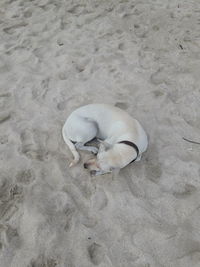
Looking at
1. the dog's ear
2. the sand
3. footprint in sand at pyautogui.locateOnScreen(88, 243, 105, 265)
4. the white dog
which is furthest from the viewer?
the dog's ear

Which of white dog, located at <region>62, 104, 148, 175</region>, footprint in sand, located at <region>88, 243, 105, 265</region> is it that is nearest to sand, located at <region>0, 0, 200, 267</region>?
footprint in sand, located at <region>88, 243, 105, 265</region>

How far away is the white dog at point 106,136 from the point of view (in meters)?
2.89

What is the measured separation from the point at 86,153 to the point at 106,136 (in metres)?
0.30

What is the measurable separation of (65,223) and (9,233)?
0.49m

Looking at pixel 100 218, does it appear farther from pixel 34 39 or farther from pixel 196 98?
pixel 34 39

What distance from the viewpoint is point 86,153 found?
335 centimetres

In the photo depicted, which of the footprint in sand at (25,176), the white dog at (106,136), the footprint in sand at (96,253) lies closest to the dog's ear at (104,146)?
the white dog at (106,136)

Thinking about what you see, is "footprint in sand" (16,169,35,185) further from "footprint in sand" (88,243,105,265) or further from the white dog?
"footprint in sand" (88,243,105,265)

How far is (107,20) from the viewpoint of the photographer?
18.5 feet

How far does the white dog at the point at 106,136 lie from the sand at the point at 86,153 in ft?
0.58

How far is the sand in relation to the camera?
8.46ft

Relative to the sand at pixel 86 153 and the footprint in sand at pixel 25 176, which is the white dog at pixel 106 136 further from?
the footprint in sand at pixel 25 176

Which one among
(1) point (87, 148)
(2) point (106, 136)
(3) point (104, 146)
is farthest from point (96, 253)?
(2) point (106, 136)

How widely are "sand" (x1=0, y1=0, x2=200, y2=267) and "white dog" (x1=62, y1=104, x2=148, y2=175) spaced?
0.58ft
